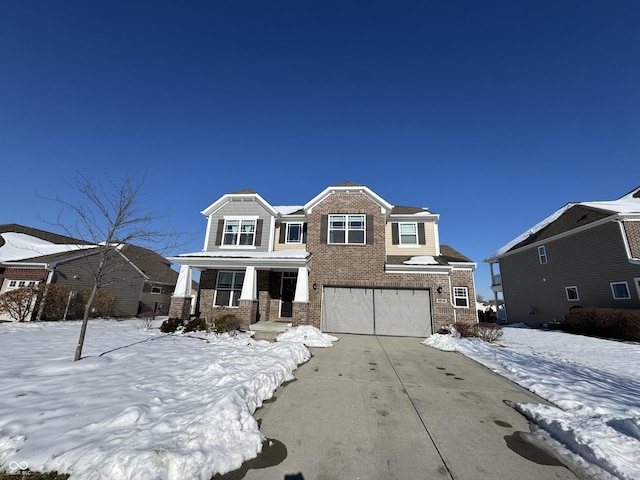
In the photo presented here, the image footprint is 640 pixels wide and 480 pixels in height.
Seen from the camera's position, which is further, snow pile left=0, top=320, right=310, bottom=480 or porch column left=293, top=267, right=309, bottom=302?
porch column left=293, top=267, right=309, bottom=302

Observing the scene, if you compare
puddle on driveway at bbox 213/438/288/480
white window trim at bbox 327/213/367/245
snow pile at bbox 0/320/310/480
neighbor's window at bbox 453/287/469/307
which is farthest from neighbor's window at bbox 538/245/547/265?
puddle on driveway at bbox 213/438/288/480

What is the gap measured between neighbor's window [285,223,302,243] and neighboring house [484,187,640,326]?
18.6 m

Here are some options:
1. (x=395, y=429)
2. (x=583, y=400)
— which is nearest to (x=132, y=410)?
(x=395, y=429)

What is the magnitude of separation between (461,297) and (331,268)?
7823mm

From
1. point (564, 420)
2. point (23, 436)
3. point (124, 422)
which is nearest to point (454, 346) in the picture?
point (564, 420)

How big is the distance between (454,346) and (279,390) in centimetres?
791

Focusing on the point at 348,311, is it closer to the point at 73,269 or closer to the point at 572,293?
the point at 572,293

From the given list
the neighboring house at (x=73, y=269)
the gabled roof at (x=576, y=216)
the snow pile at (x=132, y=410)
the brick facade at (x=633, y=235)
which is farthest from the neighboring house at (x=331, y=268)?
the gabled roof at (x=576, y=216)

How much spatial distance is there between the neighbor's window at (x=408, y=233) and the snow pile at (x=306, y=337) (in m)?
7.68

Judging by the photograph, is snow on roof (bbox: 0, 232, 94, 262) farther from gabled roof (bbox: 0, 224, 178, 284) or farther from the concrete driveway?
the concrete driveway

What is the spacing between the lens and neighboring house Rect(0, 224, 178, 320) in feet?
51.1

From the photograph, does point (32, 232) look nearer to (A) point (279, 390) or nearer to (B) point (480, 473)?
(A) point (279, 390)

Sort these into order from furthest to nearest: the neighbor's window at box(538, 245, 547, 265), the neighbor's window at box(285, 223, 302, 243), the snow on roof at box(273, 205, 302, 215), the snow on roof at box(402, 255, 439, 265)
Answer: the neighbor's window at box(538, 245, 547, 265) < the snow on roof at box(273, 205, 302, 215) < the neighbor's window at box(285, 223, 302, 243) < the snow on roof at box(402, 255, 439, 265)

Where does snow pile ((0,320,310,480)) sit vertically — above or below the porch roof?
below
